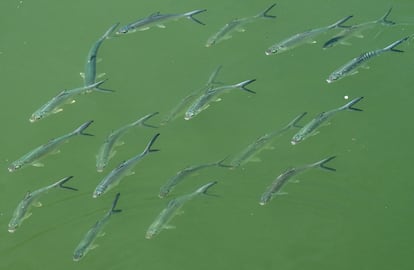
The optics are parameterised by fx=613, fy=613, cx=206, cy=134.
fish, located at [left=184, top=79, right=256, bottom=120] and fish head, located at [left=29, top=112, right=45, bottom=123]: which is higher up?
fish head, located at [left=29, top=112, right=45, bottom=123]

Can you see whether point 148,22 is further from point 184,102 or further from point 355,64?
point 355,64

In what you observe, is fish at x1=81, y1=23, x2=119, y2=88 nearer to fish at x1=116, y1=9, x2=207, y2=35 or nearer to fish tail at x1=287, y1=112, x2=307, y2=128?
fish at x1=116, y1=9, x2=207, y2=35

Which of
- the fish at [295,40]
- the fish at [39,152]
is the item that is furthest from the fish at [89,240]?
the fish at [295,40]

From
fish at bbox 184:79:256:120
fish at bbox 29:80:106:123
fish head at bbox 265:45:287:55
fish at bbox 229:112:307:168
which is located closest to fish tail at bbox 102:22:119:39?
fish at bbox 29:80:106:123

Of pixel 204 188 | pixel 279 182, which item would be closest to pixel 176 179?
pixel 204 188

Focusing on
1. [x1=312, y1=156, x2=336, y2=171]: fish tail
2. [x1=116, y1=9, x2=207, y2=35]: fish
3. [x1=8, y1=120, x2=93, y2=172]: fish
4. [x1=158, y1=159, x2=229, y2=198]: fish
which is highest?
[x1=116, y1=9, x2=207, y2=35]: fish

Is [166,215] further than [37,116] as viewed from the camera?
No

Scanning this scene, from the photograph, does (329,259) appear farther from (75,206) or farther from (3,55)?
(3,55)

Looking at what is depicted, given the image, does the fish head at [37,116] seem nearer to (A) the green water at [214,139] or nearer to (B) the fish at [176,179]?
(A) the green water at [214,139]

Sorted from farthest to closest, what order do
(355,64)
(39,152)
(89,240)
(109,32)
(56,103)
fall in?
(109,32), (355,64), (56,103), (39,152), (89,240)
